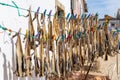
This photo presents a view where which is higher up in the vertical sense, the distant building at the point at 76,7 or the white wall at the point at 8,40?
the distant building at the point at 76,7

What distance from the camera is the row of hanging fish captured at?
3.86m

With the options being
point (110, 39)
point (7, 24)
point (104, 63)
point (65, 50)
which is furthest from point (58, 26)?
point (104, 63)

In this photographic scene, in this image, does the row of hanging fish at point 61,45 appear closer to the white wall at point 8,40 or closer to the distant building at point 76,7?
the white wall at point 8,40

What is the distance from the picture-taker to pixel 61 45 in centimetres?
429

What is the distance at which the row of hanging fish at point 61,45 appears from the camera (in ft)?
12.7

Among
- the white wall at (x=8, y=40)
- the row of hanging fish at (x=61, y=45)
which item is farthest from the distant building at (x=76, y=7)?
the white wall at (x=8, y=40)

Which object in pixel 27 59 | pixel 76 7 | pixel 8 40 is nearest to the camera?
pixel 27 59

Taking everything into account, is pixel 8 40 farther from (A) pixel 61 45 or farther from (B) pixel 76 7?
(B) pixel 76 7

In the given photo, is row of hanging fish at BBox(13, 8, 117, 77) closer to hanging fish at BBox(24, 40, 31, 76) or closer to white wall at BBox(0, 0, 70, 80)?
hanging fish at BBox(24, 40, 31, 76)

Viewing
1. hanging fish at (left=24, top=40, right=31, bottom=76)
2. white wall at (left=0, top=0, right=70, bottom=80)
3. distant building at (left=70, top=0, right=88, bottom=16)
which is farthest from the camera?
distant building at (left=70, top=0, right=88, bottom=16)

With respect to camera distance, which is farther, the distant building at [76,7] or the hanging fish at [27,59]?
the distant building at [76,7]

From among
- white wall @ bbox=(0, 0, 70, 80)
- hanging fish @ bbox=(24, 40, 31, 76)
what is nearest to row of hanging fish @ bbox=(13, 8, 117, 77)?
hanging fish @ bbox=(24, 40, 31, 76)

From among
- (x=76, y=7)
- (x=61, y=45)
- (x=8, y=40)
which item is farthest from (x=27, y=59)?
(x=76, y=7)

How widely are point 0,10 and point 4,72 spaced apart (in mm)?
793
